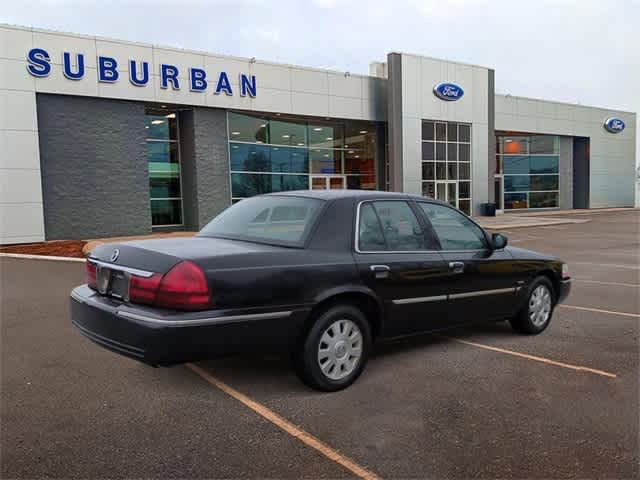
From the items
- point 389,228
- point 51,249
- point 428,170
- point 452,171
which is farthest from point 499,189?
point 389,228

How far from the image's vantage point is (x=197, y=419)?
3719mm

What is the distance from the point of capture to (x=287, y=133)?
25766 millimetres

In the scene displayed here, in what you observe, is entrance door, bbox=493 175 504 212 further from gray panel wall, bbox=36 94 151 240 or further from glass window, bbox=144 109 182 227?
gray panel wall, bbox=36 94 151 240

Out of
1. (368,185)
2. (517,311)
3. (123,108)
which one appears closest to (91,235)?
(123,108)

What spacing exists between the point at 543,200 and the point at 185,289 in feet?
131

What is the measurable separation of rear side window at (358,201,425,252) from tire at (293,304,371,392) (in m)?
0.61

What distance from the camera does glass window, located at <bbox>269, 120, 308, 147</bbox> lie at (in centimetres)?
2512

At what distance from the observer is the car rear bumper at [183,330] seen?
3.54 metres

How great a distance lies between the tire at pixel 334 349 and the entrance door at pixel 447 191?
25808 mm

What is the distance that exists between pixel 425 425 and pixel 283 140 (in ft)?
75.1

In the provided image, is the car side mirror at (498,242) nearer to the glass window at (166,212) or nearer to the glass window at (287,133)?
the glass window at (166,212)

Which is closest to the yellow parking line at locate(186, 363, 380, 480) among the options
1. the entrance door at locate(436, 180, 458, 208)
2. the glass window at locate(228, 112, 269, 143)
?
the glass window at locate(228, 112, 269, 143)

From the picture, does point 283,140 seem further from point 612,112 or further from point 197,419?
point 612,112

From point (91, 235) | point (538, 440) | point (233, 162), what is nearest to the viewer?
point (538, 440)
